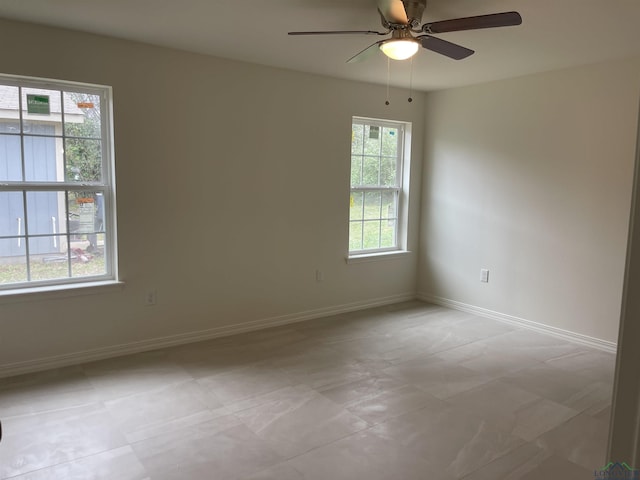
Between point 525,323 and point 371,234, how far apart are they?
1.82 metres

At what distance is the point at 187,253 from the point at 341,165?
1811 millimetres

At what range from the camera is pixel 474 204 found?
4.98m

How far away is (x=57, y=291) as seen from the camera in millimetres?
3391

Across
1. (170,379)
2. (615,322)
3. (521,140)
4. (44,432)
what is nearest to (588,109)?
(521,140)

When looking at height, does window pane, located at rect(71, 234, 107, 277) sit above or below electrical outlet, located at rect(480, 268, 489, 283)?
above

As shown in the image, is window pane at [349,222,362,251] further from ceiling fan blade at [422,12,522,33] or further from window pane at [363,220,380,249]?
ceiling fan blade at [422,12,522,33]

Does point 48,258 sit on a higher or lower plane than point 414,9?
lower

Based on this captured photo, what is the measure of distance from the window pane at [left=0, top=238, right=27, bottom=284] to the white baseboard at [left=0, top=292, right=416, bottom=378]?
1.97 ft

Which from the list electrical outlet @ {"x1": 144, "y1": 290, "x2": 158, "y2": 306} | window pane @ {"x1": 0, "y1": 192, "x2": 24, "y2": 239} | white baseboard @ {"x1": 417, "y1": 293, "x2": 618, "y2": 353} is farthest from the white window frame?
window pane @ {"x1": 0, "y1": 192, "x2": 24, "y2": 239}

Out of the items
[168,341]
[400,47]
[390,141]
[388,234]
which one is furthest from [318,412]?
[390,141]

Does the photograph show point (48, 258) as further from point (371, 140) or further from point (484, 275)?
point (484, 275)

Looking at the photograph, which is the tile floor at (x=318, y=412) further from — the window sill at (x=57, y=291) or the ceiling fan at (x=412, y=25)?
the ceiling fan at (x=412, y=25)

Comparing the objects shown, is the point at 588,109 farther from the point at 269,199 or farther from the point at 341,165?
the point at 269,199

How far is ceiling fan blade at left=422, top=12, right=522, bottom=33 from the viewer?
7.55ft
